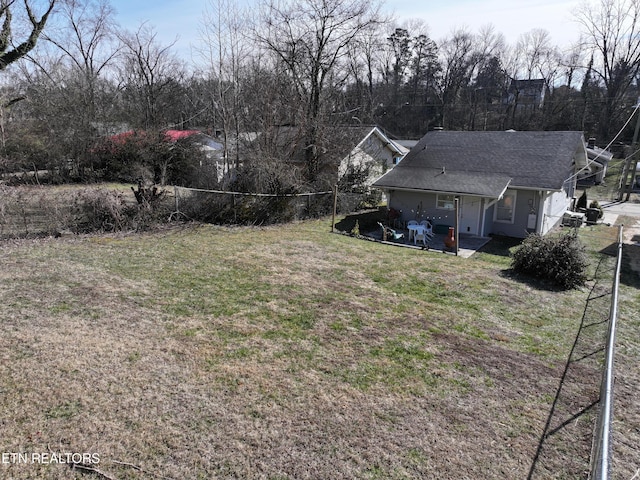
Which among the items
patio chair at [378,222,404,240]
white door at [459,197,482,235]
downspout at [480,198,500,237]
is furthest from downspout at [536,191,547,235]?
patio chair at [378,222,404,240]

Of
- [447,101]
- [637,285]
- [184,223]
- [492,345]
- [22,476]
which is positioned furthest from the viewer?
[447,101]

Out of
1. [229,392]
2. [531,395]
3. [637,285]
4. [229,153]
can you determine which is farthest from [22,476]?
[229,153]

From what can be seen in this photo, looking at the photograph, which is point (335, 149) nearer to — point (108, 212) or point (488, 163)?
point (488, 163)

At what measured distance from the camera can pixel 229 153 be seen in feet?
64.5

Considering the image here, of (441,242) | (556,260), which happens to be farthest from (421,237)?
(556,260)

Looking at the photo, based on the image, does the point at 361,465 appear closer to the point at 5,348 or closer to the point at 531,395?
the point at 531,395

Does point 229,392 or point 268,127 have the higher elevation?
point 268,127

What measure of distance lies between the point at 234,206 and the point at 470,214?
9249 mm

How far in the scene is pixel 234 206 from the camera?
50.2 feet

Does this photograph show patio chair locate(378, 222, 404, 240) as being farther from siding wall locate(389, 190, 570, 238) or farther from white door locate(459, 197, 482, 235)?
white door locate(459, 197, 482, 235)

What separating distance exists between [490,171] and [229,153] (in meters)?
12.1

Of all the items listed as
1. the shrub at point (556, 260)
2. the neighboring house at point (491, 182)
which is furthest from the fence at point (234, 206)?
the shrub at point (556, 260)

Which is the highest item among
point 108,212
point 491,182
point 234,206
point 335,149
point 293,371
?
point 335,149

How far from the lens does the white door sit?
1541 cm
